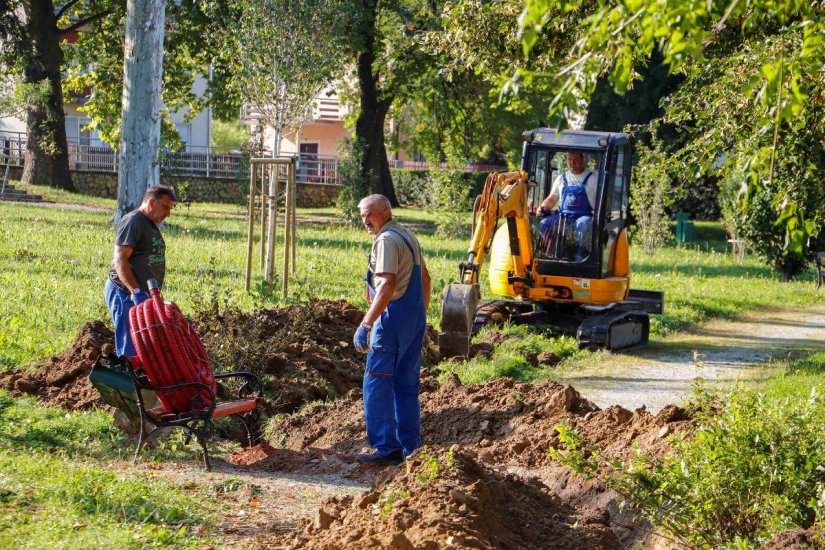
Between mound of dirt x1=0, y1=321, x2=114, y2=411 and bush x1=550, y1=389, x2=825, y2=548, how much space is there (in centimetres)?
540

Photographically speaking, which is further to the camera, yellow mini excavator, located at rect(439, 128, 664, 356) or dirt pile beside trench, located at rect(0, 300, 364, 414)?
yellow mini excavator, located at rect(439, 128, 664, 356)

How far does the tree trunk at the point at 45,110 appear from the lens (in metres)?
35.0

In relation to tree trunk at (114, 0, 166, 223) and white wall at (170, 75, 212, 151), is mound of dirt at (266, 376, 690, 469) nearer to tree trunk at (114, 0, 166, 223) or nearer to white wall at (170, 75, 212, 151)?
tree trunk at (114, 0, 166, 223)

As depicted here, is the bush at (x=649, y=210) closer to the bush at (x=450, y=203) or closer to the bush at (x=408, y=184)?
the bush at (x=450, y=203)

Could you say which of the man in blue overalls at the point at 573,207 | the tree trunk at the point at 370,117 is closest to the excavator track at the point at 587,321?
the man in blue overalls at the point at 573,207

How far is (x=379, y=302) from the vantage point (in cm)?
804

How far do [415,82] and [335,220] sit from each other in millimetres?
5159

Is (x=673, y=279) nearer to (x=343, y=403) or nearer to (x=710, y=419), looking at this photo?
(x=343, y=403)

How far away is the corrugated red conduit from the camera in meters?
7.87

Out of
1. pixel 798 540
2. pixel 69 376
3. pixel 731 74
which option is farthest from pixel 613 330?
pixel 798 540

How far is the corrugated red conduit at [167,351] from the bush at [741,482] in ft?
10.8

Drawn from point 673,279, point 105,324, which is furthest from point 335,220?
point 105,324

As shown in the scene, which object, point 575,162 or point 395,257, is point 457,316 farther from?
point 395,257

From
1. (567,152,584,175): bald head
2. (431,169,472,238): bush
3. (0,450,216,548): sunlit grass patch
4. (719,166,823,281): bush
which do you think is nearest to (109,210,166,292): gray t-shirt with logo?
(0,450,216,548): sunlit grass patch
